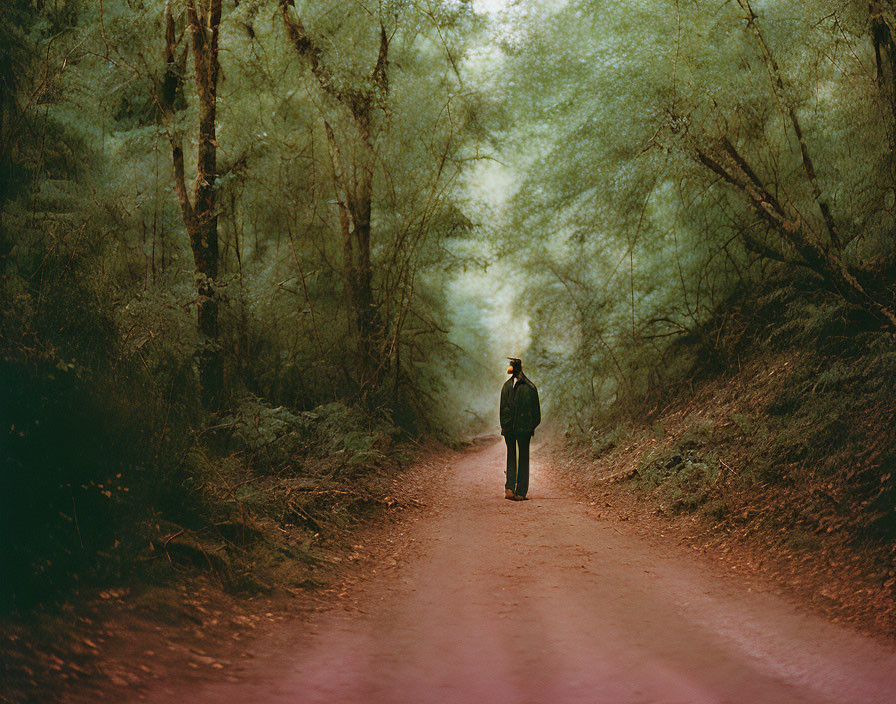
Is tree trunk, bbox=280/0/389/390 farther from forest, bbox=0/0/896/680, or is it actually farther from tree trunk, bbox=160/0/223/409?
tree trunk, bbox=160/0/223/409

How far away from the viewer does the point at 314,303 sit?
12203 millimetres

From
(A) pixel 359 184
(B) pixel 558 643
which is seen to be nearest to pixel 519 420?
(B) pixel 558 643

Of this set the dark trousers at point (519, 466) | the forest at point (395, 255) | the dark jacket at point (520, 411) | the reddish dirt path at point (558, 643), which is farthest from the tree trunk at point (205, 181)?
the dark trousers at point (519, 466)

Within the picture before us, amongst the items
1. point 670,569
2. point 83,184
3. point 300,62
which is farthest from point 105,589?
point 300,62

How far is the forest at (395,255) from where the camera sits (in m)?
4.14

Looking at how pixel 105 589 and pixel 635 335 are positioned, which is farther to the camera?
pixel 635 335

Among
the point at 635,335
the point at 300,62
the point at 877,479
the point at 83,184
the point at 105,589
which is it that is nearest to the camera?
the point at 105,589

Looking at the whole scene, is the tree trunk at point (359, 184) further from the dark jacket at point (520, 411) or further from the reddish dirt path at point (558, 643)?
the reddish dirt path at point (558, 643)

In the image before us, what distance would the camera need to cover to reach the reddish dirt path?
3.25 m

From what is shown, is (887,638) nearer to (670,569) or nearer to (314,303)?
(670,569)

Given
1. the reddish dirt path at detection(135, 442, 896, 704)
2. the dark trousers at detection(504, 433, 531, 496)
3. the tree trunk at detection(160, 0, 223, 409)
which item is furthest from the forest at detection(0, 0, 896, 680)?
the dark trousers at detection(504, 433, 531, 496)

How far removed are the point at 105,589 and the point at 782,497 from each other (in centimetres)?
577

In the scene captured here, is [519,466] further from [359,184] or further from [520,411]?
[359,184]

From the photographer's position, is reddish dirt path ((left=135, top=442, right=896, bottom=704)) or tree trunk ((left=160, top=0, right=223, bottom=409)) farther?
tree trunk ((left=160, top=0, right=223, bottom=409))
